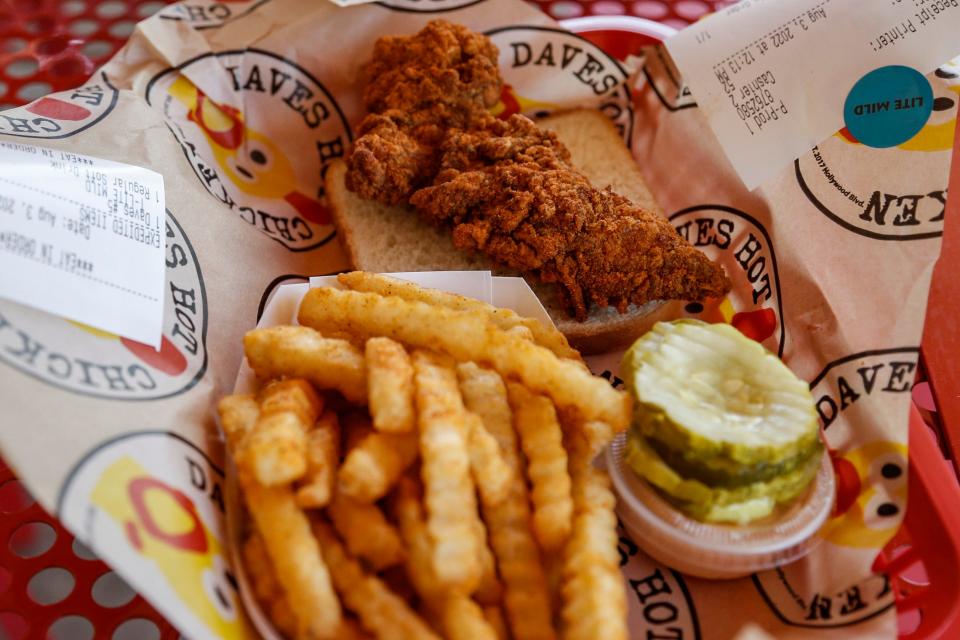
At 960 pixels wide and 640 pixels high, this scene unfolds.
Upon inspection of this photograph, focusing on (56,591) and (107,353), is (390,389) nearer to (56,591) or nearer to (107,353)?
(107,353)

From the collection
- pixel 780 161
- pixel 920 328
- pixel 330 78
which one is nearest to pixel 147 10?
pixel 330 78

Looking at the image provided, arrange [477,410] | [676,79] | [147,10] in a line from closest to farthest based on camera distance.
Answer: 1. [477,410]
2. [676,79]
3. [147,10]

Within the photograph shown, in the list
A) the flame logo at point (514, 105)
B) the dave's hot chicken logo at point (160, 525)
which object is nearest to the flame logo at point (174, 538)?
the dave's hot chicken logo at point (160, 525)

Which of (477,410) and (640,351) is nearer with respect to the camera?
(477,410)

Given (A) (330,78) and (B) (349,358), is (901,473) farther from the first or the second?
(A) (330,78)

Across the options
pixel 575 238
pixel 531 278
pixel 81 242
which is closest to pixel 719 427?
pixel 575 238

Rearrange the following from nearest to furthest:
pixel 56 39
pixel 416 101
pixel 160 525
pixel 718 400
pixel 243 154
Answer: pixel 160 525, pixel 718 400, pixel 416 101, pixel 243 154, pixel 56 39
